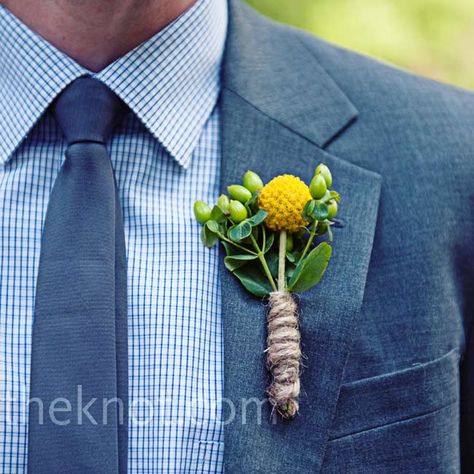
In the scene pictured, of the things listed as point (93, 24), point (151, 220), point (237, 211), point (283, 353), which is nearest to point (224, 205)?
point (237, 211)

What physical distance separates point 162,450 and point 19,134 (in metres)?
0.56

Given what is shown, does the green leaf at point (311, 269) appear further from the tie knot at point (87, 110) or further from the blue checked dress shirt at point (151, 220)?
the tie knot at point (87, 110)

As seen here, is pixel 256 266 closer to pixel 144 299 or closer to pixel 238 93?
pixel 144 299

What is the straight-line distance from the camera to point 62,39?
1.74 m

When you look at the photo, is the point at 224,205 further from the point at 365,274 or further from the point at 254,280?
the point at 365,274

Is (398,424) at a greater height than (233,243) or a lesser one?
lesser

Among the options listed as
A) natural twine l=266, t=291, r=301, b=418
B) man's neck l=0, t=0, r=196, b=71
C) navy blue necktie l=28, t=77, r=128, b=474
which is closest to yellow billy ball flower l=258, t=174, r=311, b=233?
natural twine l=266, t=291, r=301, b=418

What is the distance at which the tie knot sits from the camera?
5.45 ft

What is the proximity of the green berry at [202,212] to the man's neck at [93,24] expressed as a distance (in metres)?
0.31

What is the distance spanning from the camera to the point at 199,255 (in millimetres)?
1651

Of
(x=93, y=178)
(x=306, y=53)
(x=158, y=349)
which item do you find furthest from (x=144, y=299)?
(x=306, y=53)

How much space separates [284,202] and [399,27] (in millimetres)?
2720

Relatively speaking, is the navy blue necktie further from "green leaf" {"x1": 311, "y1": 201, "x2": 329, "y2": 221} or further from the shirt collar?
"green leaf" {"x1": 311, "y1": 201, "x2": 329, "y2": 221}

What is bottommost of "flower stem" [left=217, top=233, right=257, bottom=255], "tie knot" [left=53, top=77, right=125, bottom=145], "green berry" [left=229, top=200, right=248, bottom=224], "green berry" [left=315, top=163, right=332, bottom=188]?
"flower stem" [left=217, top=233, right=257, bottom=255]
